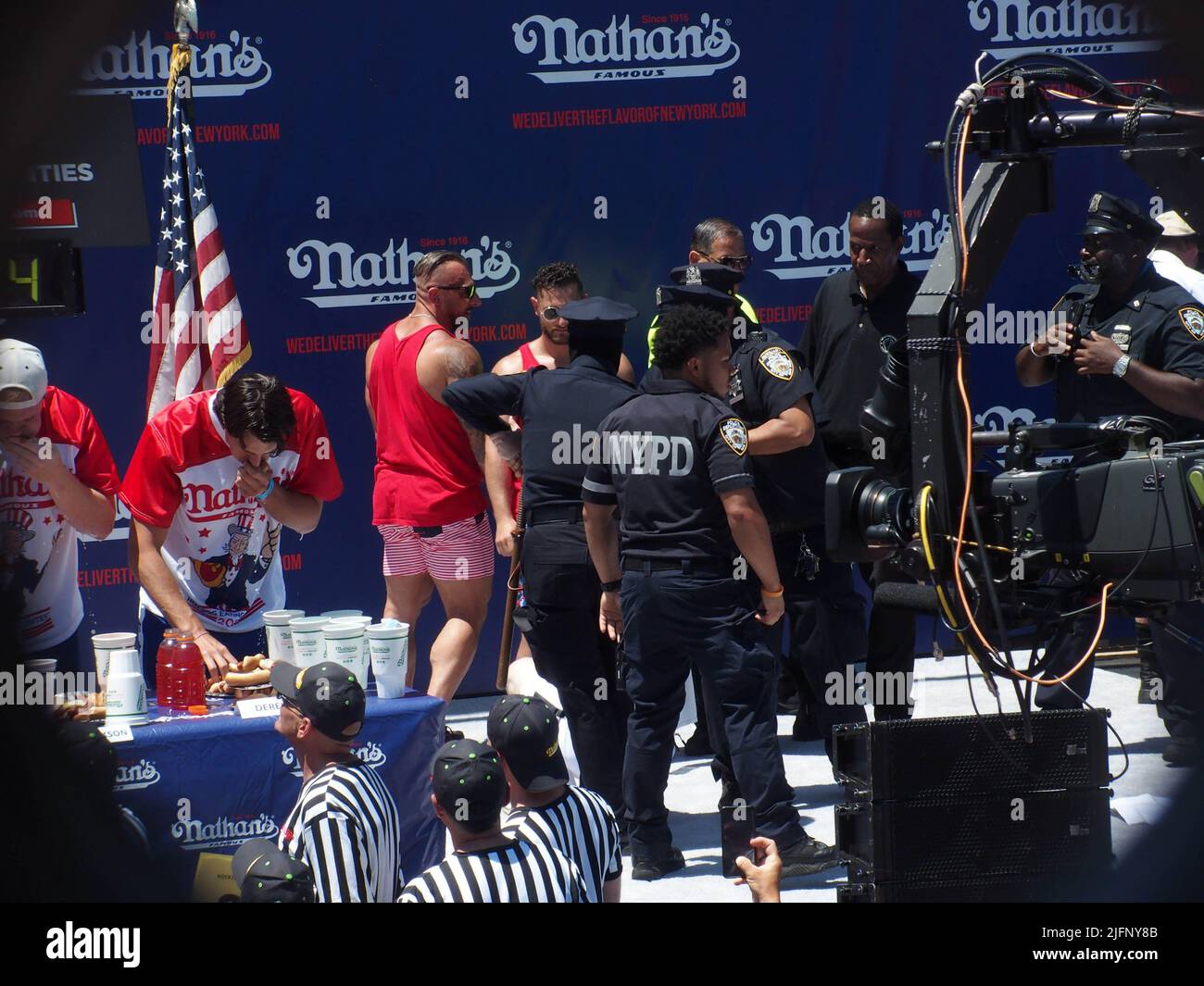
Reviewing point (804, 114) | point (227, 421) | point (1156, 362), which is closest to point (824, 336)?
point (1156, 362)

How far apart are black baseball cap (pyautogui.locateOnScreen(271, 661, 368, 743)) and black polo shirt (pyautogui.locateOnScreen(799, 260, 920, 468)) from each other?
2317 millimetres

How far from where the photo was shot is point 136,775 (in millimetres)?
4168

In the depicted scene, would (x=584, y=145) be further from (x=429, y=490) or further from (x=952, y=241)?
(x=952, y=241)

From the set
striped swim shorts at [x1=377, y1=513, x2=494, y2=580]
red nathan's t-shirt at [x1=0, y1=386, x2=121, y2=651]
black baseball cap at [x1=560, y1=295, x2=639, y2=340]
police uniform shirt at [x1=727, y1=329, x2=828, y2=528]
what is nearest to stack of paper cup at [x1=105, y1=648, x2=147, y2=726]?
red nathan's t-shirt at [x1=0, y1=386, x2=121, y2=651]

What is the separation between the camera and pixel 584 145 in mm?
6777

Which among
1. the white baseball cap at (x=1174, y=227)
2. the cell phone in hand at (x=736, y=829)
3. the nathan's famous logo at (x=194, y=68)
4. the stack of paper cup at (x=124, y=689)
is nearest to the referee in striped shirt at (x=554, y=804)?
the cell phone in hand at (x=736, y=829)

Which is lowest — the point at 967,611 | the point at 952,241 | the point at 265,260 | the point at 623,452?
the point at 967,611

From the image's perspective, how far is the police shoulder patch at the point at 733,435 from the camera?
4.57 meters

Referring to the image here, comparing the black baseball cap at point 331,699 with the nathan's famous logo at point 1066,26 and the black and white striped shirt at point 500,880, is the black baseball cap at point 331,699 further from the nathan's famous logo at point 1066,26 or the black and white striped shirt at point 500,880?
the nathan's famous logo at point 1066,26

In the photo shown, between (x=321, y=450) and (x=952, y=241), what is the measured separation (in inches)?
92.2

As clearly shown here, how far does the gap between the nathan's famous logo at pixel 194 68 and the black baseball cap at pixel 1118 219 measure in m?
3.48

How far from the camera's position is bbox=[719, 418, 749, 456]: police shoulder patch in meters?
4.57

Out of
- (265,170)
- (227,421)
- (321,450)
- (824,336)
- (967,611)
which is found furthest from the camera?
(265,170)

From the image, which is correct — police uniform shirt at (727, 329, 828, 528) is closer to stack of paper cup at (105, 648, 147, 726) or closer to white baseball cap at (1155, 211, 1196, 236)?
white baseball cap at (1155, 211, 1196, 236)
